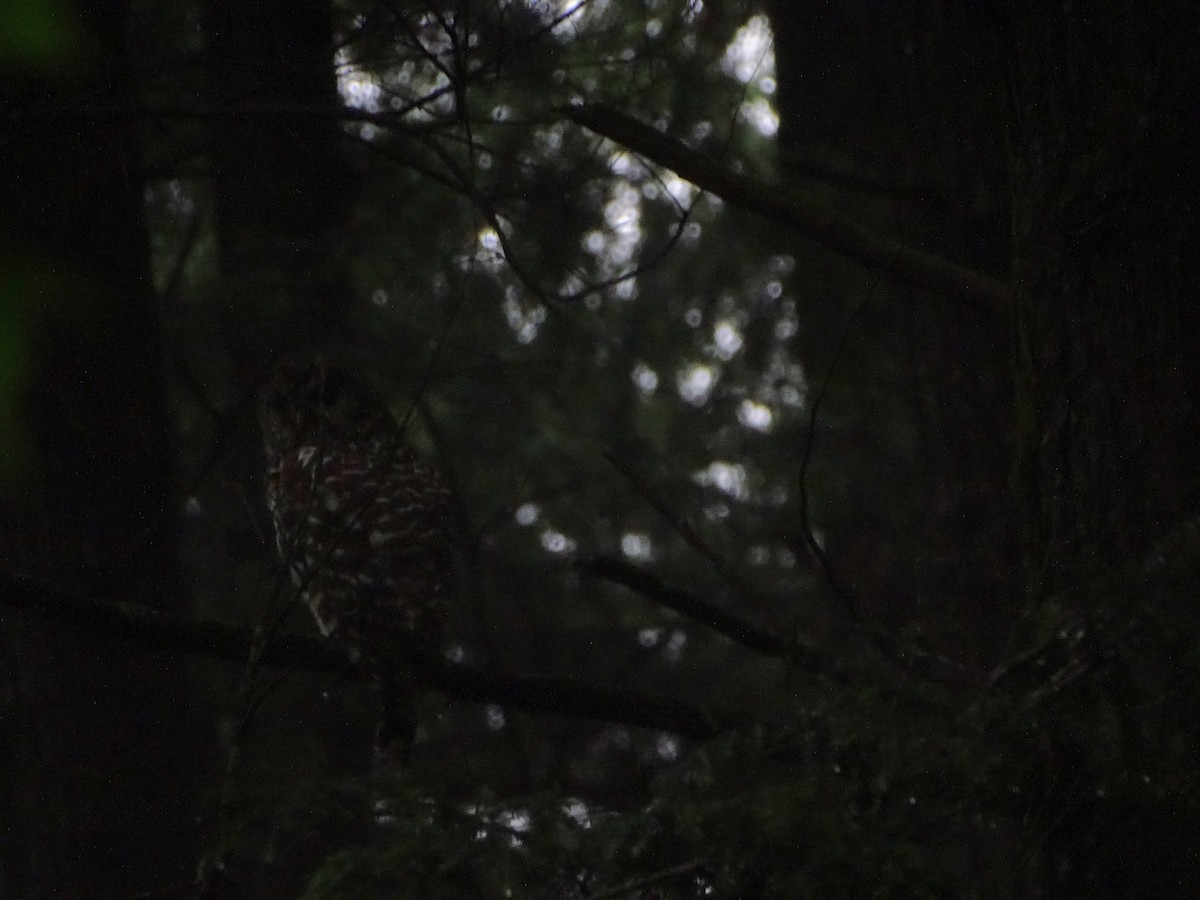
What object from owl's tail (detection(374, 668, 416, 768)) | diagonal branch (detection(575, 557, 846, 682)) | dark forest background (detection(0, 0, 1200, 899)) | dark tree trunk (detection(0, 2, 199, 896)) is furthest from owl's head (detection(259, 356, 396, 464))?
diagonal branch (detection(575, 557, 846, 682))

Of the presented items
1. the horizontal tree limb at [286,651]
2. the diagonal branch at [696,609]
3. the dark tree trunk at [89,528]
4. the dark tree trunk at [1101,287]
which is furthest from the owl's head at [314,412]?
the dark tree trunk at [1101,287]

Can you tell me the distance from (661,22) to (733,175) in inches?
82.3

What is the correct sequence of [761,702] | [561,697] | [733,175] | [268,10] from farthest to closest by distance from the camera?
[761,702]
[268,10]
[561,697]
[733,175]

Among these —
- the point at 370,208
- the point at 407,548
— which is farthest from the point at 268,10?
the point at 407,548

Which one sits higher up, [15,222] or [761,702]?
[15,222]

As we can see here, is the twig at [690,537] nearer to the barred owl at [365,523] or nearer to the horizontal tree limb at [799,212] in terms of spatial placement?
the horizontal tree limb at [799,212]

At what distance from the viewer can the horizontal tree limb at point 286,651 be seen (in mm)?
3232

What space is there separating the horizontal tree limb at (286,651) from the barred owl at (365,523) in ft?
2.17

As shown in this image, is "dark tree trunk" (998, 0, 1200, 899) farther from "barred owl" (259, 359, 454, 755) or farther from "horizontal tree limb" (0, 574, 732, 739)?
"barred owl" (259, 359, 454, 755)

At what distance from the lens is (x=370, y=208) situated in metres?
7.12

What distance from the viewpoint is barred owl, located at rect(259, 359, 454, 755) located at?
4.68 metres

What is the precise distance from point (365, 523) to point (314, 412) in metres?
0.64

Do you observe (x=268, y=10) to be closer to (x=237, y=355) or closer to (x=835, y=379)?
(x=237, y=355)

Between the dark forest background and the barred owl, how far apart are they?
182 mm
